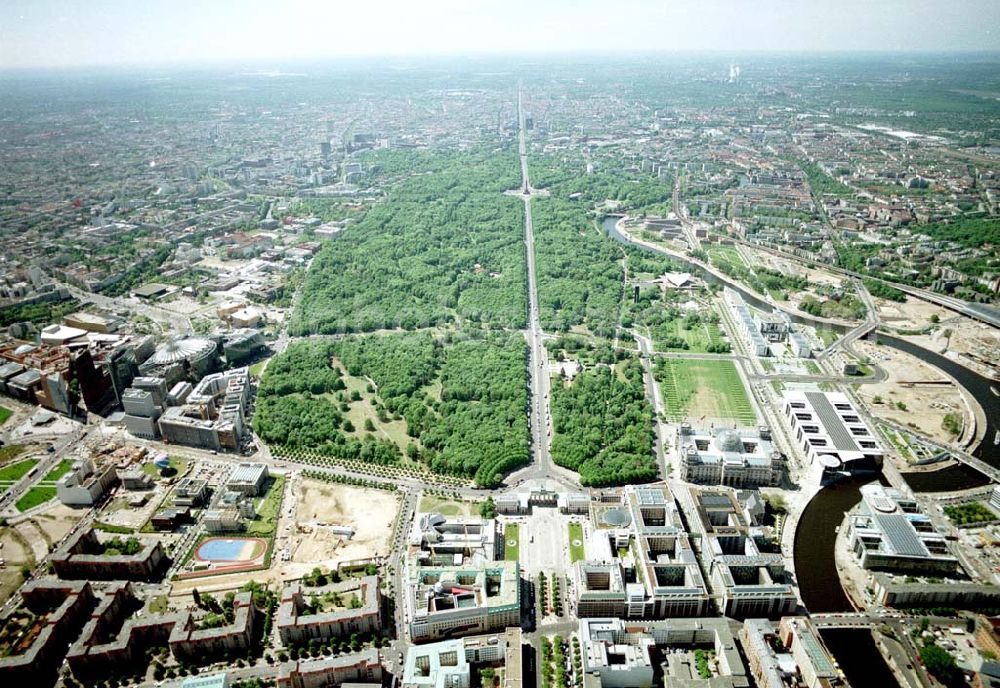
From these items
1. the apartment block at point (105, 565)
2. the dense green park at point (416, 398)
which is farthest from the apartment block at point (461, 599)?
the apartment block at point (105, 565)

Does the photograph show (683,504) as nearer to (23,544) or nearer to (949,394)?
(949,394)

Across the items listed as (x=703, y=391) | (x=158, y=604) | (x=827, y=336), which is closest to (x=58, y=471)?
(x=158, y=604)

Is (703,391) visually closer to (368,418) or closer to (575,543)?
(575,543)

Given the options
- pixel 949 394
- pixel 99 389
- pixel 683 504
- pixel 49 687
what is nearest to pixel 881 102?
pixel 949 394

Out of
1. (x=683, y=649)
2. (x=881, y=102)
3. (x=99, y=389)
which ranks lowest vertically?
(x=683, y=649)

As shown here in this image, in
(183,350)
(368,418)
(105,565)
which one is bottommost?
(105,565)

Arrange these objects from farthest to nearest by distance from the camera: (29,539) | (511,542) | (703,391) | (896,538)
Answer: (703,391), (29,539), (511,542), (896,538)
